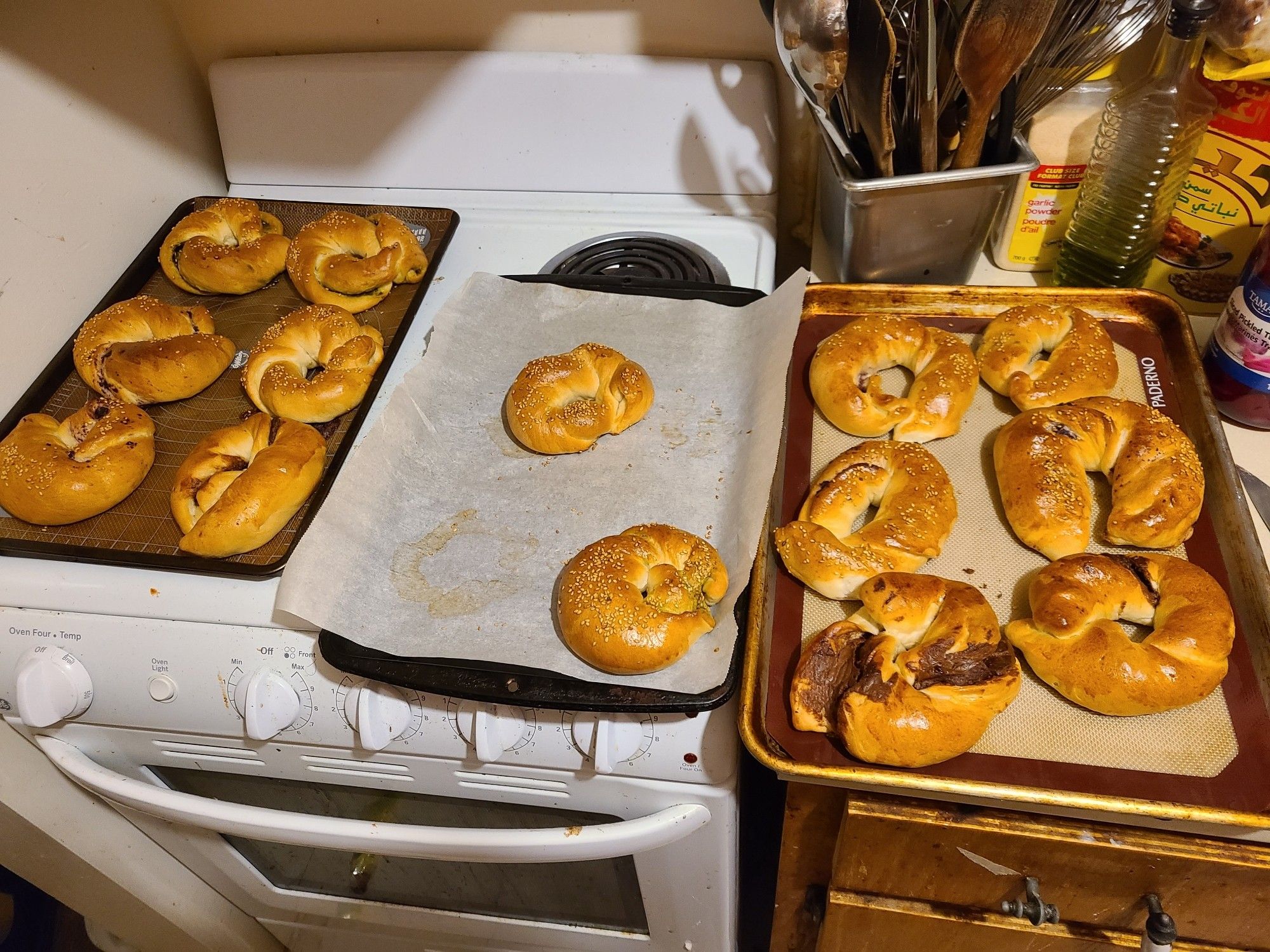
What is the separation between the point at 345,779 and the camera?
2.60ft

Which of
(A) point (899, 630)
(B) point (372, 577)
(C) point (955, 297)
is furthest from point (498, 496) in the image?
(C) point (955, 297)

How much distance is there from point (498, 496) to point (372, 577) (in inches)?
5.7

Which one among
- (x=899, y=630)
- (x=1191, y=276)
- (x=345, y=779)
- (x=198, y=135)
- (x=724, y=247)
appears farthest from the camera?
(x=198, y=135)

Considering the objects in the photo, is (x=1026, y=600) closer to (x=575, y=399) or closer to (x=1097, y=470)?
(x=1097, y=470)

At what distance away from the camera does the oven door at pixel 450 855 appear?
0.76 meters

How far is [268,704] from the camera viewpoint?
71cm

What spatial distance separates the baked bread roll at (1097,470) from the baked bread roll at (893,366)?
0.06 meters

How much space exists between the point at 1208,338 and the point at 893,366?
348 millimetres

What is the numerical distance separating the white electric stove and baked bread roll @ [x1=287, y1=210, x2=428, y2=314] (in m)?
0.06

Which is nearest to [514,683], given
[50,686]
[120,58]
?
[50,686]

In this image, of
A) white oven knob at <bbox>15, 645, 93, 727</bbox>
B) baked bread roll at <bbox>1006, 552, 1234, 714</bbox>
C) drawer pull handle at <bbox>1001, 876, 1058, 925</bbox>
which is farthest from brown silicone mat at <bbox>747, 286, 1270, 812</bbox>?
white oven knob at <bbox>15, 645, 93, 727</bbox>

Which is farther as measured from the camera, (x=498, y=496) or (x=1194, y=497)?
(x=498, y=496)

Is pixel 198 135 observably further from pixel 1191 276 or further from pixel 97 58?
pixel 1191 276

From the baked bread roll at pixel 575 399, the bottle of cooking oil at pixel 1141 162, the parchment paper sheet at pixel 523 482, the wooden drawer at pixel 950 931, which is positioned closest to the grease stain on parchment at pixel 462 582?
the parchment paper sheet at pixel 523 482
